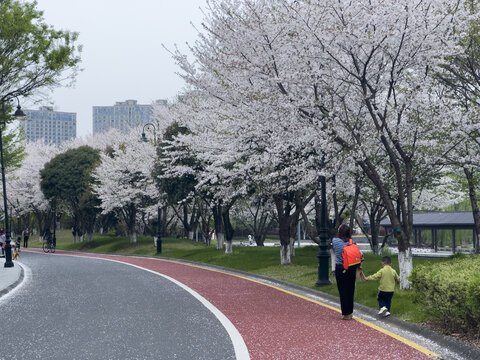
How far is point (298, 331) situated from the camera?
30.3ft

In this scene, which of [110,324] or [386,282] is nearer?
[110,324]

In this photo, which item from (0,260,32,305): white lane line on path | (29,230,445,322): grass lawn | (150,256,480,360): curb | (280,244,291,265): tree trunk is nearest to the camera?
(150,256,480,360): curb

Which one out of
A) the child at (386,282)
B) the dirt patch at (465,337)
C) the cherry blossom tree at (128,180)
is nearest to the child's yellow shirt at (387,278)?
the child at (386,282)

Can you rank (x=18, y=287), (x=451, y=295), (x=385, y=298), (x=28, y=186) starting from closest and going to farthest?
(x=451, y=295), (x=385, y=298), (x=18, y=287), (x=28, y=186)

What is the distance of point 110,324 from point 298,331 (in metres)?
3.36

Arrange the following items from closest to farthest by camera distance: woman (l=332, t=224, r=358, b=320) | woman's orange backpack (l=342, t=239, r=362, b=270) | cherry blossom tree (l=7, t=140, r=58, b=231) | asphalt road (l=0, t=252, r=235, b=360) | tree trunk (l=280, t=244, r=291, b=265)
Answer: asphalt road (l=0, t=252, r=235, b=360) → woman (l=332, t=224, r=358, b=320) → woman's orange backpack (l=342, t=239, r=362, b=270) → tree trunk (l=280, t=244, r=291, b=265) → cherry blossom tree (l=7, t=140, r=58, b=231)

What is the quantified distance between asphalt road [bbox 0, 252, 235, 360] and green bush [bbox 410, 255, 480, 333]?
10.2ft

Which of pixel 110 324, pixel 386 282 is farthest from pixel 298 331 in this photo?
pixel 110 324

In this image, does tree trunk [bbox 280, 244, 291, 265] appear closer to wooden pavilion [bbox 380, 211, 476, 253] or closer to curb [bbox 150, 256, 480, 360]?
curb [bbox 150, 256, 480, 360]

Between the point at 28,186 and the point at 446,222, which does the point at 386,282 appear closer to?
the point at 446,222

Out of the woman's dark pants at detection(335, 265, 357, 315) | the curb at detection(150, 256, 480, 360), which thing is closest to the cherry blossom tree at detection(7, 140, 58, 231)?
the curb at detection(150, 256, 480, 360)

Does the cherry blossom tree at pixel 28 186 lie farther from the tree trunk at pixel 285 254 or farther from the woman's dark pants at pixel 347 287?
the woman's dark pants at pixel 347 287

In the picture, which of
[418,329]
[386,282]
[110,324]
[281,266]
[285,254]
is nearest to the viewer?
[418,329]

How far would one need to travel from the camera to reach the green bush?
300 inches
